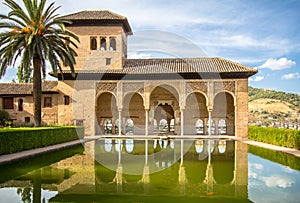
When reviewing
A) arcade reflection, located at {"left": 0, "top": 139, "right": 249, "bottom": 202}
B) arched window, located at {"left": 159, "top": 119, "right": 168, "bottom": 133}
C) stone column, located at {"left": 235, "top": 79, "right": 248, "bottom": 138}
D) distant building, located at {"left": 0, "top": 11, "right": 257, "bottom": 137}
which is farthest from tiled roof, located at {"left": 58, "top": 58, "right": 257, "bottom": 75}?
arcade reflection, located at {"left": 0, "top": 139, "right": 249, "bottom": 202}

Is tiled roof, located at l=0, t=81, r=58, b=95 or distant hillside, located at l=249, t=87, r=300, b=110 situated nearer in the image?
tiled roof, located at l=0, t=81, r=58, b=95

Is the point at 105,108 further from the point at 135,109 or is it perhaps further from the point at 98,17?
the point at 98,17

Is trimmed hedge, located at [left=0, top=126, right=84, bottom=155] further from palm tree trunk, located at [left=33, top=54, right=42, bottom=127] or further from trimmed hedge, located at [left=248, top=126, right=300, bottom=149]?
trimmed hedge, located at [left=248, top=126, right=300, bottom=149]

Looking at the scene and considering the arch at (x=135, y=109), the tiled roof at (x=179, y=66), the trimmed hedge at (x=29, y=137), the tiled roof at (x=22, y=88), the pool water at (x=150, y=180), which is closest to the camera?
the pool water at (x=150, y=180)

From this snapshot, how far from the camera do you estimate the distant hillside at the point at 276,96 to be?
2757 inches

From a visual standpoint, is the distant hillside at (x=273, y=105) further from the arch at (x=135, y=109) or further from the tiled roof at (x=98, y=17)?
the tiled roof at (x=98, y=17)

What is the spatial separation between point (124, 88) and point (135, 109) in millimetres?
4104

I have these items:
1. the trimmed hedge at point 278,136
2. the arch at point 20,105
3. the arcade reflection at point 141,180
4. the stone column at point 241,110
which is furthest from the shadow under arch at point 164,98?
the arcade reflection at point 141,180

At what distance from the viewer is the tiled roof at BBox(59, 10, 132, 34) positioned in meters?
27.3

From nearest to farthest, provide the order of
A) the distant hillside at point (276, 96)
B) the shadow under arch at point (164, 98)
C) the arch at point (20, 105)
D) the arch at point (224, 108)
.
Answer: the arch at point (20, 105)
the arch at point (224, 108)
the shadow under arch at point (164, 98)
the distant hillside at point (276, 96)

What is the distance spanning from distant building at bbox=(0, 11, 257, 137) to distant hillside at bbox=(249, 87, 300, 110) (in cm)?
4685

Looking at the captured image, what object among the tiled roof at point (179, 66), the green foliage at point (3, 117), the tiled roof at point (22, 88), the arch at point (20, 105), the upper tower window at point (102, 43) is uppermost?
the upper tower window at point (102, 43)

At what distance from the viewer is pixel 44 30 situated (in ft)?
58.8

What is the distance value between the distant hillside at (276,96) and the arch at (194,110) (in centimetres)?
4575
